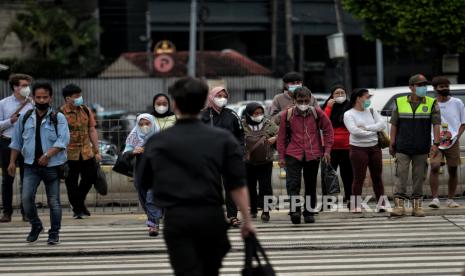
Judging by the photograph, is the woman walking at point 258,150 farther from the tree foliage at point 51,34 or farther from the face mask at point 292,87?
the tree foliage at point 51,34

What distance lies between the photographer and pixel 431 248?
11.1 meters

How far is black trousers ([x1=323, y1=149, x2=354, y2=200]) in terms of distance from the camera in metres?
14.4

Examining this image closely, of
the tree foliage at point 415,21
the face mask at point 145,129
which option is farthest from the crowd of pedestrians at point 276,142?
the tree foliage at point 415,21

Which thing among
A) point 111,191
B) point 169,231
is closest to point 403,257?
point 169,231

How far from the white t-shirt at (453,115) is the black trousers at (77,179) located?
15.5 ft

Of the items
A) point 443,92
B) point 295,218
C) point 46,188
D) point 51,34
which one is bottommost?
point 295,218

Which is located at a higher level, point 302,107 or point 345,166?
point 302,107

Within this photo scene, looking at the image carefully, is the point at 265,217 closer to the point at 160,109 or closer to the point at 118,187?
the point at 160,109

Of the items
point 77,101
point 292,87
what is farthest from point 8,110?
point 292,87

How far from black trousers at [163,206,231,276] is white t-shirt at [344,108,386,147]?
6.95m

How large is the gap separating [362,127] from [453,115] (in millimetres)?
1452

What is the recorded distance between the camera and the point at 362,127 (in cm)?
1345

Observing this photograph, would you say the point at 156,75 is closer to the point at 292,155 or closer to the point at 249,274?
the point at 292,155

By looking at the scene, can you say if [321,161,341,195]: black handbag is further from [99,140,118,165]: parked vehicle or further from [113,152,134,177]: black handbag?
[99,140,118,165]: parked vehicle
